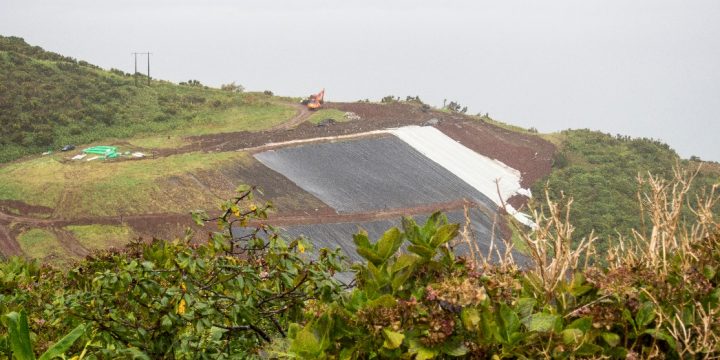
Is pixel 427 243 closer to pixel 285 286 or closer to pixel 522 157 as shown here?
pixel 285 286

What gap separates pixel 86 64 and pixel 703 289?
49.1 metres

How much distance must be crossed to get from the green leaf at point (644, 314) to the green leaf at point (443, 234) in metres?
0.83

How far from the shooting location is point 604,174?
1467 inches

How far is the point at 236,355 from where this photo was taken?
354 cm

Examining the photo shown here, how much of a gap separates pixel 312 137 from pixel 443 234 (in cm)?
3190

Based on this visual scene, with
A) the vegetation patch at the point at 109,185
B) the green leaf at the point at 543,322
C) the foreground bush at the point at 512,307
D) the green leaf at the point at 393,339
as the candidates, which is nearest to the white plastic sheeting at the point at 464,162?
the vegetation patch at the point at 109,185

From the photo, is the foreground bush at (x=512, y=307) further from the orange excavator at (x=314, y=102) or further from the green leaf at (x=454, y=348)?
the orange excavator at (x=314, y=102)

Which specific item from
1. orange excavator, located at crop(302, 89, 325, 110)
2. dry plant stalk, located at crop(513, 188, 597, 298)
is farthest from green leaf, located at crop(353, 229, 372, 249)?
orange excavator, located at crop(302, 89, 325, 110)

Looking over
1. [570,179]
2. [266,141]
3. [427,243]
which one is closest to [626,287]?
[427,243]

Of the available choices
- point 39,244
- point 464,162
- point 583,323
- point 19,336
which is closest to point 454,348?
point 583,323

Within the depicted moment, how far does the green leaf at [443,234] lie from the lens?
119 inches

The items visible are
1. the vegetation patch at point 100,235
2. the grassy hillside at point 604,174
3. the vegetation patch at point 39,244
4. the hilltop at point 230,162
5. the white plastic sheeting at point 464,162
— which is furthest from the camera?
the white plastic sheeting at point 464,162

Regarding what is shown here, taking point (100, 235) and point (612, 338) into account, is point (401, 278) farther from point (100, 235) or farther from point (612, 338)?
point (100, 235)

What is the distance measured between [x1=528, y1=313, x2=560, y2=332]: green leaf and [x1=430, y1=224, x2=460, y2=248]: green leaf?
0.45m
